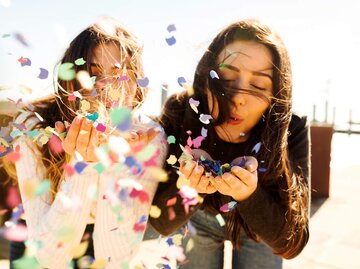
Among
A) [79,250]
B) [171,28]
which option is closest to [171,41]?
[171,28]

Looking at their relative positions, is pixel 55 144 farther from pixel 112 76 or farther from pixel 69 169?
pixel 112 76

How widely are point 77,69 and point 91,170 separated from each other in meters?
0.38

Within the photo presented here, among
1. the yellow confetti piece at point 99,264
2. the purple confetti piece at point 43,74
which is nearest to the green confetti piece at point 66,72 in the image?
the purple confetti piece at point 43,74

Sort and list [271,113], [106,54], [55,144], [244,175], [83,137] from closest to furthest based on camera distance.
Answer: [83,137] → [244,175] → [55,144] → [106,54] → [271,113]

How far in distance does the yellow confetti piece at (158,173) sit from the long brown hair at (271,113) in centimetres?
20

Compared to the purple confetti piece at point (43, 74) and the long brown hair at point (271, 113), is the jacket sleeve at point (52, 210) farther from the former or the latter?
the long brown hair at point (271, 113)

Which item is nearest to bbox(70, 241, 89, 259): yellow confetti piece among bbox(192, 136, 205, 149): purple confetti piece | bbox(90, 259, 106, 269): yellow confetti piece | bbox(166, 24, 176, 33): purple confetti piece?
bbox(90, 259, 106, 269): yellow confetti piece

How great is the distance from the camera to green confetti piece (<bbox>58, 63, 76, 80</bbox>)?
5.72 feet

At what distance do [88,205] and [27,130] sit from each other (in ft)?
1.17

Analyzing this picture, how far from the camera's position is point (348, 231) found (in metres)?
5.08

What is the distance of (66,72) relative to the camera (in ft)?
5.90

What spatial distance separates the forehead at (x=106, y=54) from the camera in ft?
5.65

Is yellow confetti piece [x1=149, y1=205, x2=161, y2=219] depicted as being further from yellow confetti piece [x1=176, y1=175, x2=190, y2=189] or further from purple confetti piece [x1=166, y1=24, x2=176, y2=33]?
purple confetti piece [x1=166, y1=24, x2=176, y2=33]

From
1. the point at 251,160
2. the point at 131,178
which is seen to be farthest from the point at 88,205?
the point at 251,160
